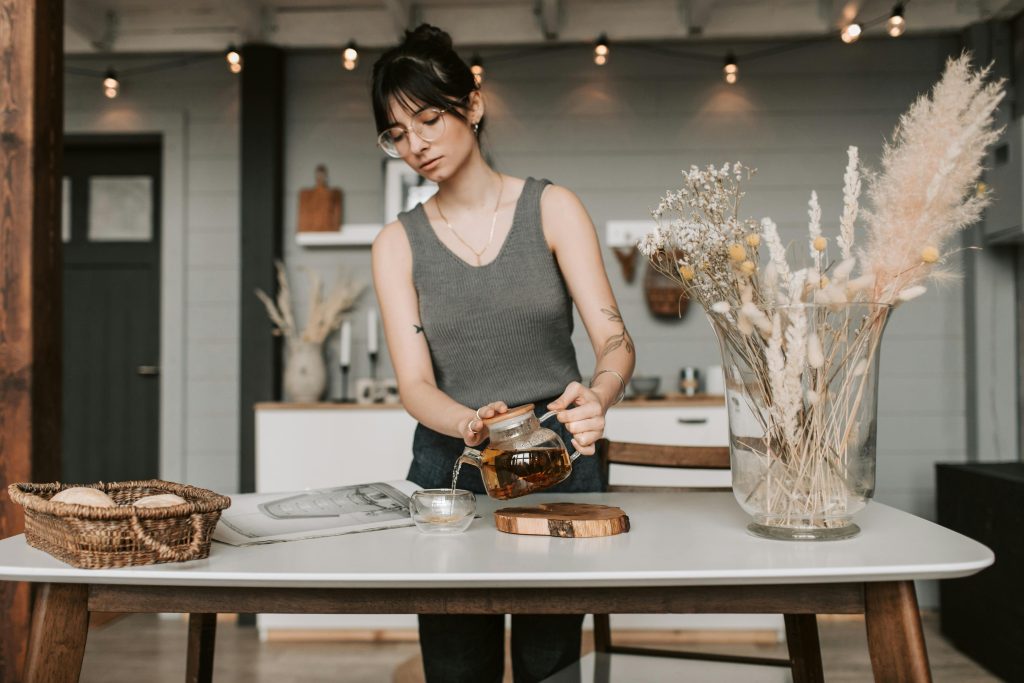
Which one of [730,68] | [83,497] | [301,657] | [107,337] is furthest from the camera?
[107,337]

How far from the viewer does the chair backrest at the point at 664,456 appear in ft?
5.52

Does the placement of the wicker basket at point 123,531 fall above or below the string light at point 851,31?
below

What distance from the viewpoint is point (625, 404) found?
334 centimetres

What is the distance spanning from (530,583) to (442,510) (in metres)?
0.26

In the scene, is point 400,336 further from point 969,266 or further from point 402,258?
point 969,266

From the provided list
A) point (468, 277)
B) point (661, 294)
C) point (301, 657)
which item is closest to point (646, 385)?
point (661, 294)

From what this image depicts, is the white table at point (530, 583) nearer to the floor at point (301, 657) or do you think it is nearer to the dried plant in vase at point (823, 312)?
the dried plant in vase at point (823, 312)

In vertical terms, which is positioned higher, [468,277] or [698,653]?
[468,277]

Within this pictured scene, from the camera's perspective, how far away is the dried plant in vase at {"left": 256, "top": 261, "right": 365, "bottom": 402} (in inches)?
144

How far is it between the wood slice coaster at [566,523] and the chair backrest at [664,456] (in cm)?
52

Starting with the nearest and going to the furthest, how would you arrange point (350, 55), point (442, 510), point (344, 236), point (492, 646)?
point (442, 510)
point (492, 646)
point (350, 55)
point (344, 236)

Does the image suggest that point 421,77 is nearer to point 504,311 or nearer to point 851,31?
point 504,311

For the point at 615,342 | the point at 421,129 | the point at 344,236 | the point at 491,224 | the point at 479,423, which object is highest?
the point at 344,236

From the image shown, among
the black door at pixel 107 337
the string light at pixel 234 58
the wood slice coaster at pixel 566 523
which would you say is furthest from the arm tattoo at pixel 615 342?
the black door at pixel 107 337
